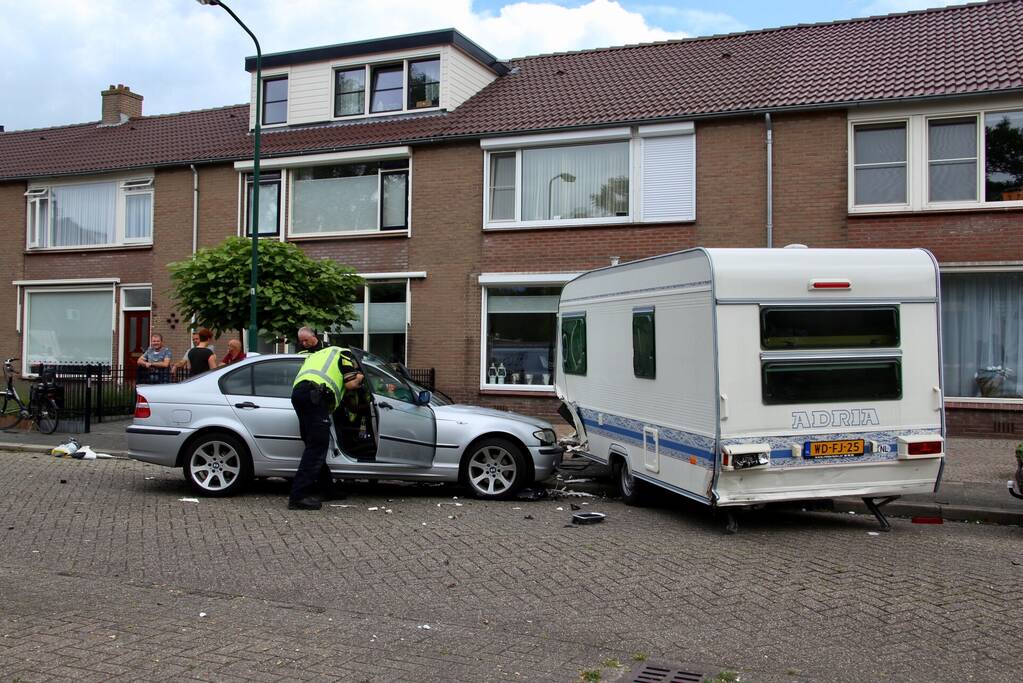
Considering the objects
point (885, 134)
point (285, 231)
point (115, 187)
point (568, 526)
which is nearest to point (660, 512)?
point (568, 526)

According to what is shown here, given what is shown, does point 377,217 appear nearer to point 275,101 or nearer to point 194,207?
point 275,101

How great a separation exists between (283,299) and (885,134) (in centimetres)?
1043

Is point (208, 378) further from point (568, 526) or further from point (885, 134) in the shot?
point (885, 134)

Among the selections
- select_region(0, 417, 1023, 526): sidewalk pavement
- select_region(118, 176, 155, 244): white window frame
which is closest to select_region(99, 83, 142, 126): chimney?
select_region(118, 176, 155, 244): white window frame

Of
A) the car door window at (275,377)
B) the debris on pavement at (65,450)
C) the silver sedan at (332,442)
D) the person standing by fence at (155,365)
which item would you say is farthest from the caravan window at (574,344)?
the person standing by fence at (155,365)

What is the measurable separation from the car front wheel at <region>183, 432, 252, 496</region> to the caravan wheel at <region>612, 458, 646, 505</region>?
3.80 m

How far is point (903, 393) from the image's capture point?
779 centimetres

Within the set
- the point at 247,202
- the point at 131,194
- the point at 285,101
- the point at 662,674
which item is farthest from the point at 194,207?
the point at 662,674

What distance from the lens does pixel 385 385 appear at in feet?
30.3

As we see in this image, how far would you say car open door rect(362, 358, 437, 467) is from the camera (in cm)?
912

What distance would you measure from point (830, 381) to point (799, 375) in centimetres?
31

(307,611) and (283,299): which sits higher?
(283,299)

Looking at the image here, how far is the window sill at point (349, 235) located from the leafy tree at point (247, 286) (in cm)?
278

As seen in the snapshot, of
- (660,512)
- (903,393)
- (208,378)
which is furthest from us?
(208,378)
